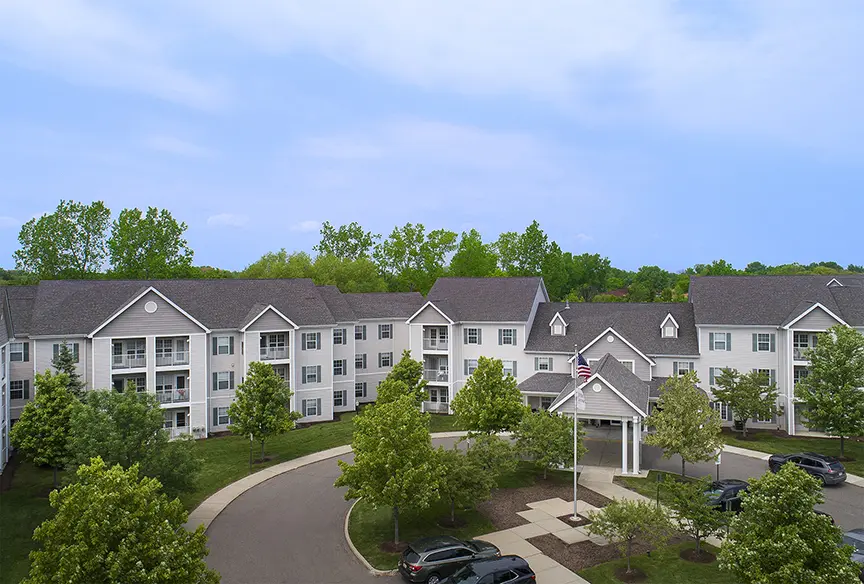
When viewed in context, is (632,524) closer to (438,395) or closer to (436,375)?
(436,375)

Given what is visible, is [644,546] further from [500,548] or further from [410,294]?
[410,294]

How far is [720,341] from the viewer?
150 ft

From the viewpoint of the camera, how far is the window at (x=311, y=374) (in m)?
48.0

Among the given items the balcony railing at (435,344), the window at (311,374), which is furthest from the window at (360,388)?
the balcony railing at (435,344)

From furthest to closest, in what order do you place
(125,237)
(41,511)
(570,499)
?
(125,237), (570,499), (41,511)

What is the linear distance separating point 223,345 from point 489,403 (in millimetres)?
21698

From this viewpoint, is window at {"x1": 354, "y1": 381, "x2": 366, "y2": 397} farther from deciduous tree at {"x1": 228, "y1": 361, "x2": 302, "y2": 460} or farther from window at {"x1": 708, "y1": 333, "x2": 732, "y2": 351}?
window at {"x1": 708, "y1": 333, "x2": 732, "y2": 351}

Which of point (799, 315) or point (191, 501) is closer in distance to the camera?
point (191, 501)

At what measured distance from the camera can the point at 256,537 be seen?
83.4ft


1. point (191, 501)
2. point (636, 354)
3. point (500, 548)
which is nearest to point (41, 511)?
point (191, 501)

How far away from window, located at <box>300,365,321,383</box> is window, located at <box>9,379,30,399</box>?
18206 mm

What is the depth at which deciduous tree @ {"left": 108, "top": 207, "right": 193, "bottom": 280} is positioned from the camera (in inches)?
2640

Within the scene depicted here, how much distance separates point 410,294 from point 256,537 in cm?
3661

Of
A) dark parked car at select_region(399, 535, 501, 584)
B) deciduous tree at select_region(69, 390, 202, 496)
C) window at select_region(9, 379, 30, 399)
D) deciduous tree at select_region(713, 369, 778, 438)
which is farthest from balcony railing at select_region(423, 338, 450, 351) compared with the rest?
dark parked car at select_region(399, 535, 501, 584)
